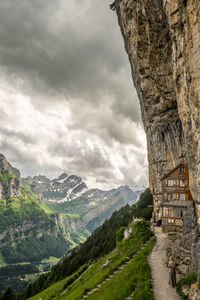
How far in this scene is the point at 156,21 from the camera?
34750 mm

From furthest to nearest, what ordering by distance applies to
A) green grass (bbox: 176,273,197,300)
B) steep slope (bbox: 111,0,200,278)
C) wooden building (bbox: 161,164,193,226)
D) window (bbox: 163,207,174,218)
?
1. window (bbox: 163,207,174,218)
2. wooden building (bbox: 161,164,193,226)
3. steep slope (bbox: 111,0,200,278)
4. green grass (bbox: 176,273,197,300)

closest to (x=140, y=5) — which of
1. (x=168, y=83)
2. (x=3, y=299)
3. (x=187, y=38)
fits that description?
(x=168, y=83)

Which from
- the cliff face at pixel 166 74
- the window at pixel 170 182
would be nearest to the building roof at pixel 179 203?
the window at pixel 170 182

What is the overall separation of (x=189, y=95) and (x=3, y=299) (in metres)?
89.7

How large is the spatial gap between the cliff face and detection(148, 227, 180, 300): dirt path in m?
8.87

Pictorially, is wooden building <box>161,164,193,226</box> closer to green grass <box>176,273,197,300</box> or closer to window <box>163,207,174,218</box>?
window <box>163,207,174,218</box>

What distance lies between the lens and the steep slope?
1913 cm

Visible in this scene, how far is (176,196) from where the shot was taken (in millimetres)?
45188

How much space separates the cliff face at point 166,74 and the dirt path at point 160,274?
8.87m

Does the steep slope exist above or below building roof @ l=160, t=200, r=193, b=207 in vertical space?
above

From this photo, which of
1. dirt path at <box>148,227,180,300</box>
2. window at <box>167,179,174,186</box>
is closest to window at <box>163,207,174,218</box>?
window at <box>167,179,174,186</box>

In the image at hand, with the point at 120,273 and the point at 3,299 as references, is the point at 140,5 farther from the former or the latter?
the point at 3,299

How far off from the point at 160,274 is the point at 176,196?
83.6 ft

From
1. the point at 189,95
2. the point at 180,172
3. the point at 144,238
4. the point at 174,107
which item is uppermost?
the point at 174,107
